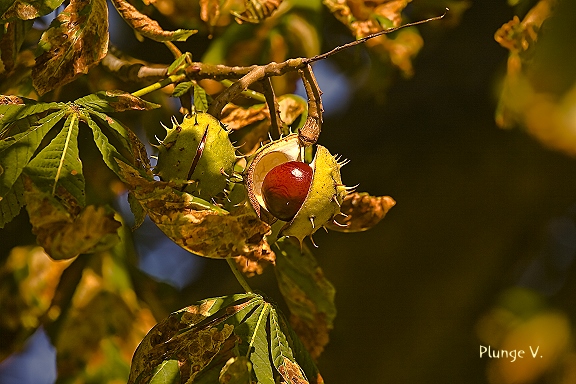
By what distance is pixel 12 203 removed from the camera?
31.7 inches

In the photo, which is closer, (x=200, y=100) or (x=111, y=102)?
(x=111, y=102)

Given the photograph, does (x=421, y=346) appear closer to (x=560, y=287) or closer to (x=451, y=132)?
(x=560, y=287)

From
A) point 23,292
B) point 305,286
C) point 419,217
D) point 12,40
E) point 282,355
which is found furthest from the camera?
point 419,217

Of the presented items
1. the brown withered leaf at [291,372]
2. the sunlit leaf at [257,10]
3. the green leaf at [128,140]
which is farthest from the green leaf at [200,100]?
the brown withered leaf at [291,372]

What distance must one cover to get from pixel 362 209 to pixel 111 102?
0.40 m

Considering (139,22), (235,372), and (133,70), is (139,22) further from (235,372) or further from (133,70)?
(235,372)

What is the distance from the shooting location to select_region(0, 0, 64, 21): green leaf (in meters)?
0.80

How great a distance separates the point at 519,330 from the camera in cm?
146

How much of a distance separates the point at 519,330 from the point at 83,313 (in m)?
0.83

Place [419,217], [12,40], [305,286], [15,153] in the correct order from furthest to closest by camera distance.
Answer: [419,217] < [305,286] < [12,40] < [15,153]

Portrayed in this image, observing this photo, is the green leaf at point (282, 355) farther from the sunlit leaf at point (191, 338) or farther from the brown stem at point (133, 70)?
the brown stem at point (133, 70)

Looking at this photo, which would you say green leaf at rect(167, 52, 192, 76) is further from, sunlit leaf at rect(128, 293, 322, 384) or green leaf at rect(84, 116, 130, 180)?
sunlit leaf at rect(128, 293, 322, 384)

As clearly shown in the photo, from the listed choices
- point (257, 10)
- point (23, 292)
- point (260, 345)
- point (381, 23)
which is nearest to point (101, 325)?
point (23, 292)

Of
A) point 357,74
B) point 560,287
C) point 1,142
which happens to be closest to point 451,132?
point 357,74
